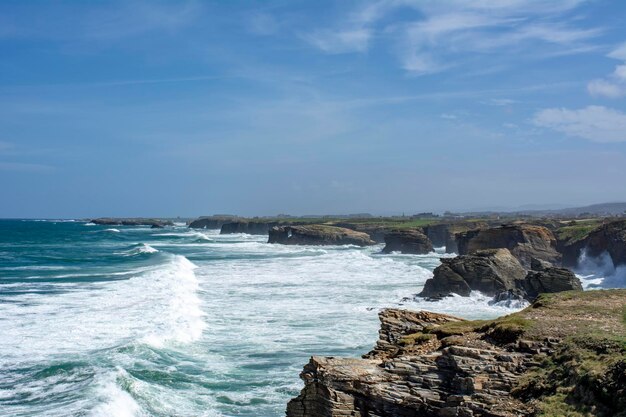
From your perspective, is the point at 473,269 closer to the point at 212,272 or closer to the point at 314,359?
the point at 212,272

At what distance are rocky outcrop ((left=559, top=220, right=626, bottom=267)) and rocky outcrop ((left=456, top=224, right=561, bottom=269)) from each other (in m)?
1.46

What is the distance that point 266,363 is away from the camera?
76.3ft

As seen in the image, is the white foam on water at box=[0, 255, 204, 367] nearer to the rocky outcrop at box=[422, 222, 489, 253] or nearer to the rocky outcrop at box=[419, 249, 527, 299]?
the rocky outcrop at box=[419, 249, 527, 299]

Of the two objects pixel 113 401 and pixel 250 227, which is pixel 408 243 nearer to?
pixel 113 401

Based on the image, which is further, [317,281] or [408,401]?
[317,281]

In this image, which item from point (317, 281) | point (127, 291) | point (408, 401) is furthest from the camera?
point (317, 281)

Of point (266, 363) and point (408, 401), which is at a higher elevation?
point (408, 401)

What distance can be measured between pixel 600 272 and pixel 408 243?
33.2 m

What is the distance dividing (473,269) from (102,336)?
2698 centimetres

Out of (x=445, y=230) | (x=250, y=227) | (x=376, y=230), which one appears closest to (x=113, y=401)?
(x=445, y=230)

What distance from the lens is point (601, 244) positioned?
5834cm

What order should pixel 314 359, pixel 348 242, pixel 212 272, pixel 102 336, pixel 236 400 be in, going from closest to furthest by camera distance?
pixel 314 359 < pixel 236 400 < pixel 102 336 < pixel 212 272 < pixel 348 242

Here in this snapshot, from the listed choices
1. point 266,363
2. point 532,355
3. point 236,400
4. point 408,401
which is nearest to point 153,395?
point 236,400

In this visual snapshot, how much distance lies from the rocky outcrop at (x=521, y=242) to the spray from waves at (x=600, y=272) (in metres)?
3.62
